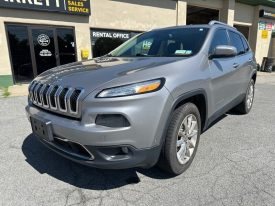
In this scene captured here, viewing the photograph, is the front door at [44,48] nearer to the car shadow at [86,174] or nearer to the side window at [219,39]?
the car shadow at [86,174]

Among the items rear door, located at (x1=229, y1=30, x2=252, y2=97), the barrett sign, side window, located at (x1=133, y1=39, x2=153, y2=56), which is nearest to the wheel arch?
side window, located at (x1=133, y1=39, x2=153, y2=56)

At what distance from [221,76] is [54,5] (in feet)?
26.7

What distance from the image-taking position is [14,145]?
380 centimetres

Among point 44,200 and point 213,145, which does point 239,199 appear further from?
point 44,200

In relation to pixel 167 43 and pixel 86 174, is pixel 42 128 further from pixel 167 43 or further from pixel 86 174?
pixel 167 43

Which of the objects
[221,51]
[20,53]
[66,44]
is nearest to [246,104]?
[221,51]

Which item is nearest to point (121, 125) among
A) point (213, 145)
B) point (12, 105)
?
point (213, 145)

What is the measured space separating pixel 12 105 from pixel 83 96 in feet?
16.5

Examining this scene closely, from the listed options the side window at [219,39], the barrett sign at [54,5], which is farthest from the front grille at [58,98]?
the barrett sign at [54,5]

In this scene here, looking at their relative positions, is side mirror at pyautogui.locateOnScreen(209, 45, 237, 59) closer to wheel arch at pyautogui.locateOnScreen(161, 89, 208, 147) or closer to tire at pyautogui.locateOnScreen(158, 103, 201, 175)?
wheel arch at pyautogui.locateOnScreen(161, 89, 208, 147)

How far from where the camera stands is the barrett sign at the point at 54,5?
28.4 ft

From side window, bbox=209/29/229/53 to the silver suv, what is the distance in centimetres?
7

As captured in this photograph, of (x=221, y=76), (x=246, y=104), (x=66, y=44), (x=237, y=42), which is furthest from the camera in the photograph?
(x=66, y=44)

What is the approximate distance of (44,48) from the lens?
983cm
